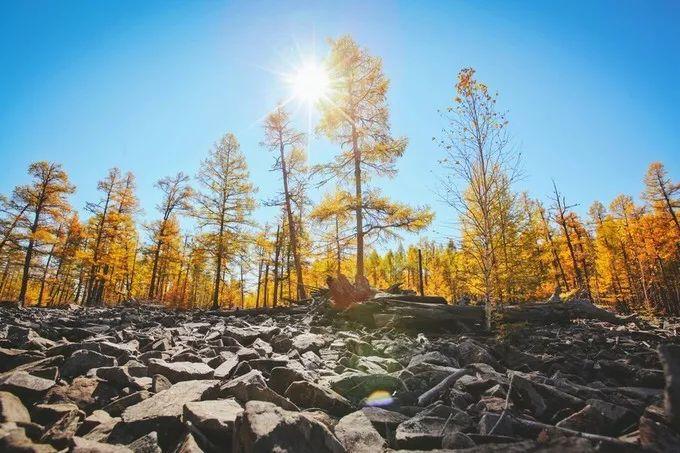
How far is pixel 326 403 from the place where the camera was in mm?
2695

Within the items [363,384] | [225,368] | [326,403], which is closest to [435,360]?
[363,384]

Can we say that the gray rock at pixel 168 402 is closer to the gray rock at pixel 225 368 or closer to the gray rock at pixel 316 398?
the gray rock at pixel 225 368

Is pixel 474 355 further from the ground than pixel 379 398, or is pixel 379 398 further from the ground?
pixel 474 355

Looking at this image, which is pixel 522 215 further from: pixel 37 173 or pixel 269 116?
pixel 37 173

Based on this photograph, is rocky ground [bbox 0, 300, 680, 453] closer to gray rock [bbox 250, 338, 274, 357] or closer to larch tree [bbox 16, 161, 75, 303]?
gray rock [bbox 250, 338, 274, 357]

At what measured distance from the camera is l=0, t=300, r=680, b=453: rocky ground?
172cm

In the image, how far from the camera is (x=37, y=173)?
25672 mm

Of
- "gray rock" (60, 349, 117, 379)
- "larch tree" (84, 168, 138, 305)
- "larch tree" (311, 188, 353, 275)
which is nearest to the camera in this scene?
"gray rock" (60, 349, 117, 379)

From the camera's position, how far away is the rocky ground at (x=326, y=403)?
1.72m

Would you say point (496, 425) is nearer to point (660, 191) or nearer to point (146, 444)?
point (146, 444)

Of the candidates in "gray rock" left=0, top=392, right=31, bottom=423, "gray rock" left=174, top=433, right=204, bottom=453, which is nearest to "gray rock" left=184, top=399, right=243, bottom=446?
"gray rock" left=174, top=433, right=204, bottom=453

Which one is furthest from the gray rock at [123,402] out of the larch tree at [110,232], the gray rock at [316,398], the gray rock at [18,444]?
the larch tree at [110,232]

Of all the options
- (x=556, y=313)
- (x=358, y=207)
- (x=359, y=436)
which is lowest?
(x=359, y=436)

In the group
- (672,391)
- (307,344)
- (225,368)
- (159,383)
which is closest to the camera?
(672,391)
